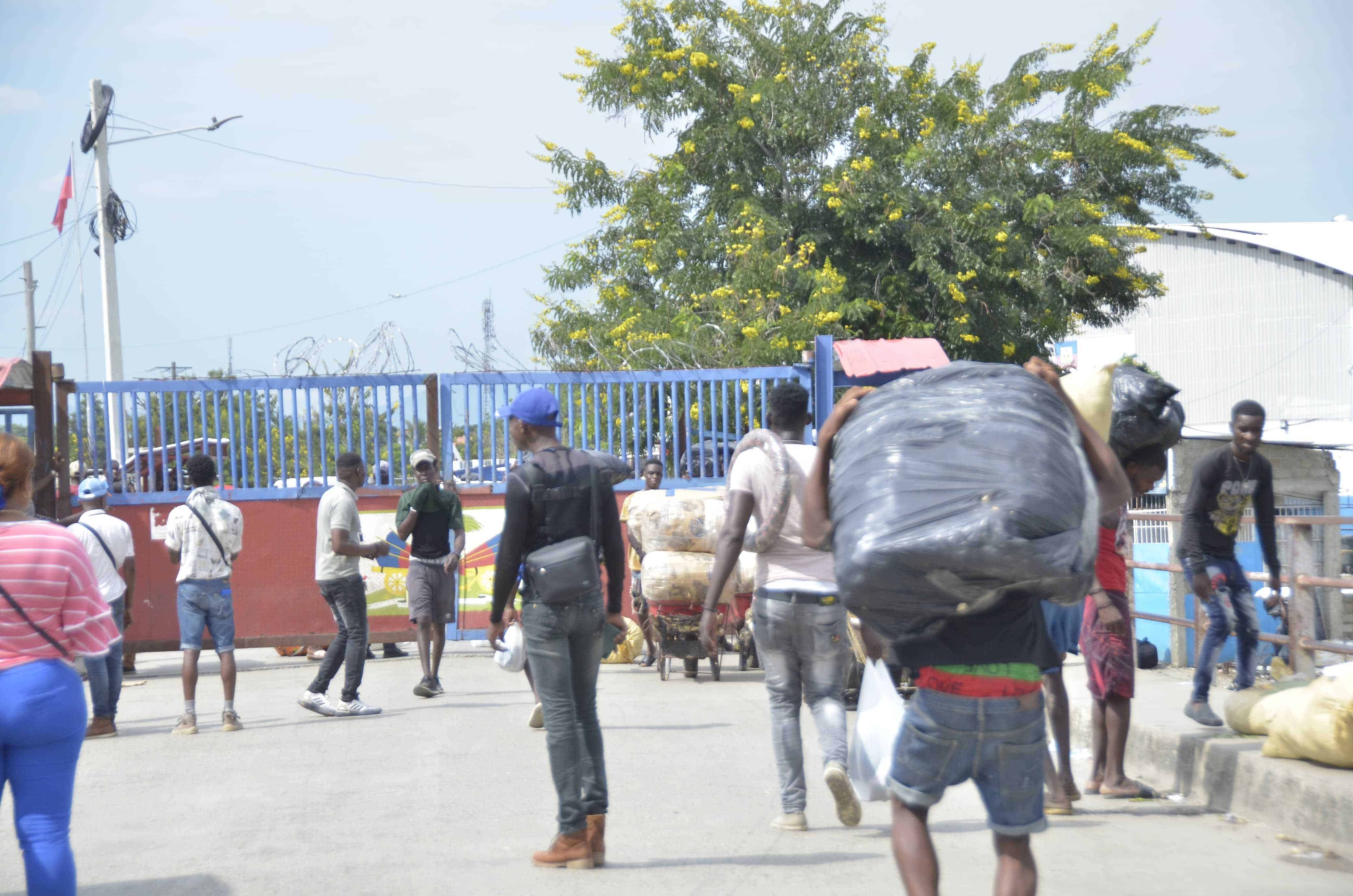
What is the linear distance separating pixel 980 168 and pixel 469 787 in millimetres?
21728

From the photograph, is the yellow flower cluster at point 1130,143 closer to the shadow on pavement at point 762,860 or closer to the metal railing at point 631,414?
the metal railing at point 631,414

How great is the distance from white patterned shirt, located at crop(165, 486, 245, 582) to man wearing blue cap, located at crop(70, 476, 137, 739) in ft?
1.51

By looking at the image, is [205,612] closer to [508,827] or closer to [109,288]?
[508,827]

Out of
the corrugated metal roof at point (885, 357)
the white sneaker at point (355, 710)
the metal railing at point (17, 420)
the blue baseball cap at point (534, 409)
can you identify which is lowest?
the white sneaker at point (355, 710)

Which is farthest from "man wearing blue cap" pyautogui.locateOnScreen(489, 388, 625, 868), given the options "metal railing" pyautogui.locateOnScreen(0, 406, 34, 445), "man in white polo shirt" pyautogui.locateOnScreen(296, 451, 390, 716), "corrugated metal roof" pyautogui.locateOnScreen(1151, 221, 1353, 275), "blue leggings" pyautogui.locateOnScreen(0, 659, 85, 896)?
"corrugated metal roof" pyautogui.locateOnScreen(1151, 221, 1353, 275)

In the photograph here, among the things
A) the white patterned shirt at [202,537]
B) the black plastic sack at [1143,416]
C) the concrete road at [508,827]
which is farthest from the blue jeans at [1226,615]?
the white patterned shirt at [202,537]

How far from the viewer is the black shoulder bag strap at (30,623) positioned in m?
3.69

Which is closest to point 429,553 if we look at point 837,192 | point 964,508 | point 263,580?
point 263,580

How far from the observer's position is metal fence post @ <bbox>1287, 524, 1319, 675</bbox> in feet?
24.2

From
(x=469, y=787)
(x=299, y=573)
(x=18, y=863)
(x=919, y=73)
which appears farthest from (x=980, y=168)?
(x=18, y=863)

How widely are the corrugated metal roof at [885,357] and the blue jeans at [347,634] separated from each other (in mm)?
5939

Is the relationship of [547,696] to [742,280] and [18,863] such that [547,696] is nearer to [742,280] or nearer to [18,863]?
[18,863]

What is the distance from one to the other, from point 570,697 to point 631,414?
8.41 m

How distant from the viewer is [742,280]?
2202cm
